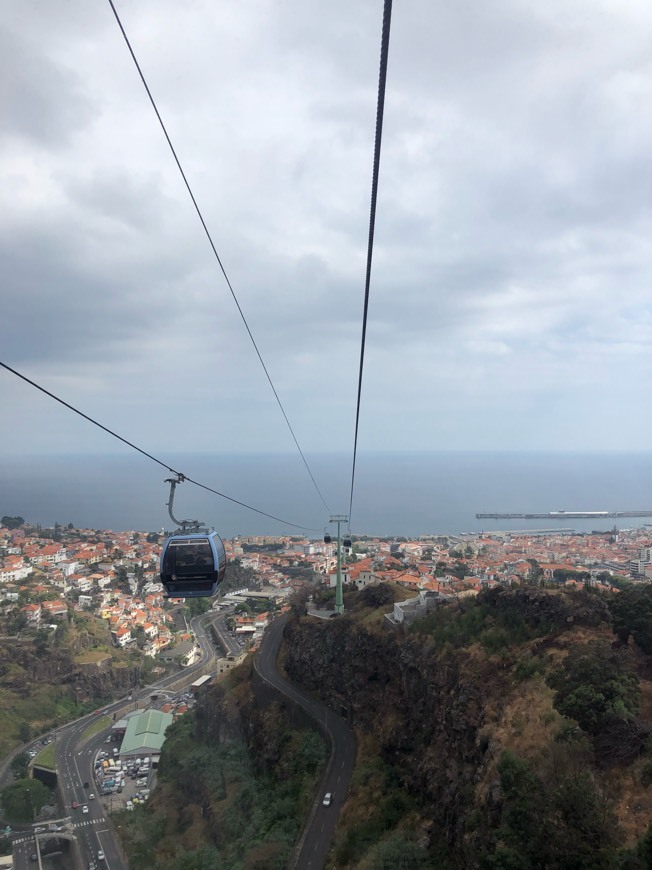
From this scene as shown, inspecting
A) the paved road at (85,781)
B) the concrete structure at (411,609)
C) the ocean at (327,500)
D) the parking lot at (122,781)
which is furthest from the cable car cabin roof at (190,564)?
the ocean at (327,500)

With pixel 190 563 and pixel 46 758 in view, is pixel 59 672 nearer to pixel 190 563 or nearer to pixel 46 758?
pixel 46 758

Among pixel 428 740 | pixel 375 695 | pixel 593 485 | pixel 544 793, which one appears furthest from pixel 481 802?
pixel 593 485

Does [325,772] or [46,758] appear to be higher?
[325,772]

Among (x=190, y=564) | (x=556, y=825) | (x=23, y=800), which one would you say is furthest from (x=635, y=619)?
(x=23, y=800)

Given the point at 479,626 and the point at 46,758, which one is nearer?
the point at 479,626

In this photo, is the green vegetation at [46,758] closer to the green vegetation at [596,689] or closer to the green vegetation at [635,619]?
the green vegetation at [596,689]

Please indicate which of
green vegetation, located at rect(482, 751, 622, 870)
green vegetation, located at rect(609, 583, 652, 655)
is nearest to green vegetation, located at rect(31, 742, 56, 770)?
green vegetation, located at rect(482, 751, 622, 870)

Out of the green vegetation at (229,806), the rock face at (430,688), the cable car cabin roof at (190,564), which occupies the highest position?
the cable car cabin roof at (190,564)
